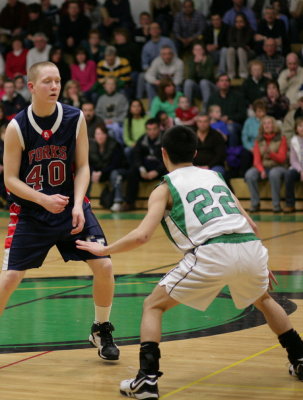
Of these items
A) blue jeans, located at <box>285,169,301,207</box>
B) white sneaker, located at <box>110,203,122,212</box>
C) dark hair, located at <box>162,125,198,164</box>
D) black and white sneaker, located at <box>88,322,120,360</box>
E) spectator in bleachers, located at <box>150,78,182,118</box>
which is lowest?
white sneaker, located at <box>110,203,122,212</box>


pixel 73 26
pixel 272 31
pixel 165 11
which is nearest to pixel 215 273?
pixel 272 31

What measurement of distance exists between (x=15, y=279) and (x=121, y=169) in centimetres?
1056

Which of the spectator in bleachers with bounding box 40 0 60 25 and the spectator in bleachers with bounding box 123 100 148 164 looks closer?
the spectator in bleachers with bounding box 123 100 148 164

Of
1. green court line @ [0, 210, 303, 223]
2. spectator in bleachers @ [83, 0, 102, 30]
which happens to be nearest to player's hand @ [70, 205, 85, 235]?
green court line @ [0, 210, 303, 223]

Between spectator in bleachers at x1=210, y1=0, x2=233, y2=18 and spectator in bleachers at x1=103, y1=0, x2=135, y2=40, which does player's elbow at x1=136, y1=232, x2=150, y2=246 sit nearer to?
spectator in bleachers at x1=210, y1=0, x2=233, y2=18

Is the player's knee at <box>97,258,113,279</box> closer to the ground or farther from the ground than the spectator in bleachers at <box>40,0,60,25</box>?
closer to the ground

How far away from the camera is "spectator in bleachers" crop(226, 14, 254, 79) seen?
668 inches

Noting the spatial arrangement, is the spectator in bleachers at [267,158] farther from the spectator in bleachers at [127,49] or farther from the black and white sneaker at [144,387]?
the black and white sneaker at [144,387]

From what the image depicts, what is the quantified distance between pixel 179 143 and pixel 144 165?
10.7m

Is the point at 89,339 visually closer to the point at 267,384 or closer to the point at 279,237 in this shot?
the point at 267,384

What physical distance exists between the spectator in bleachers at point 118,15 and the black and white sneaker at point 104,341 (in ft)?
46.6

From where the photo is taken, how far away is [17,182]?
529 centimetres

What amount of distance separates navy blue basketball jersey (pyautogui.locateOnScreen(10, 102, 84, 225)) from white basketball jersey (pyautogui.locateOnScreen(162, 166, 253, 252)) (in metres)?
0.97

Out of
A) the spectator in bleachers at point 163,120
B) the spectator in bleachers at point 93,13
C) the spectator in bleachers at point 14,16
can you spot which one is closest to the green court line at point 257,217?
the spectator in bleachers at point 163,120
